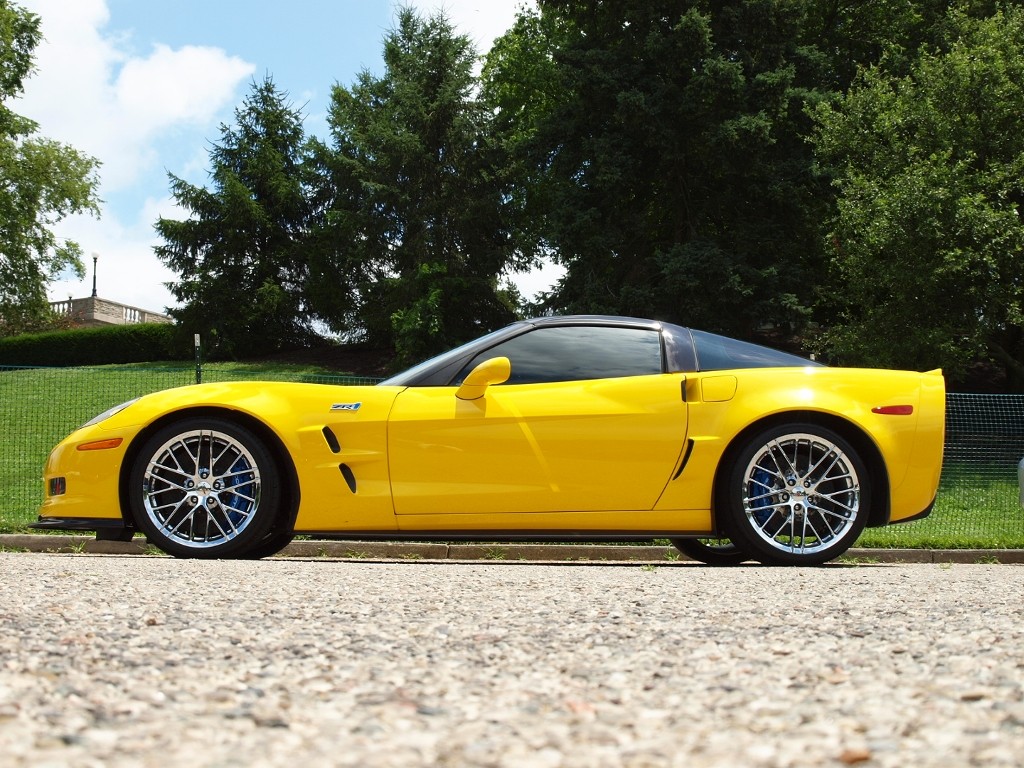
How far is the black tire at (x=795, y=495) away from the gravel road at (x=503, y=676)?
129 cm

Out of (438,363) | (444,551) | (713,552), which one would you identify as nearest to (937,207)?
(444,551)

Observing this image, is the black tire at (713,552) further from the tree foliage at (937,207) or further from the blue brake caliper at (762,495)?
the tree foliage at (937,207)

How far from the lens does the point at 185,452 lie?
5.53 m

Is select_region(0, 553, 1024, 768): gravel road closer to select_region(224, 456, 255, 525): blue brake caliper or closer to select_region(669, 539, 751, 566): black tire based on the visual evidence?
select_region(224, 456, 255, 525): blue brake caliper

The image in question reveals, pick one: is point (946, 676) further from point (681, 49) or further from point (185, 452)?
point (681, 49)

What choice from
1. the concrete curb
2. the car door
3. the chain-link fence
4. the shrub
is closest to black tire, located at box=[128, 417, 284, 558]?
the car door

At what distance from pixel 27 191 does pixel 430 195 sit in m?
15.8

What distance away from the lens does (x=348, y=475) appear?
5441 millimetres

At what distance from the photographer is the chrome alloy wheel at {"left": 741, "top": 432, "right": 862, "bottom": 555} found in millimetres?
5465

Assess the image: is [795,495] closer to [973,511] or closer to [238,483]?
[238,483]

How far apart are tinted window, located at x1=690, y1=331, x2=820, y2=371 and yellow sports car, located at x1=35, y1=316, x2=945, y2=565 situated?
0.27 ft

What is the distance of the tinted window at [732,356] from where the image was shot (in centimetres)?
571

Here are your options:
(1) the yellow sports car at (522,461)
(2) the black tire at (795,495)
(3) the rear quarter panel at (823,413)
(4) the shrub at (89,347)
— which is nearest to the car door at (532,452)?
(1) the yellow sports car at (522,461)

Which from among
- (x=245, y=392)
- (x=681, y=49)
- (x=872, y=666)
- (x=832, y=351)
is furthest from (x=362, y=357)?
(x=872, y=666)
